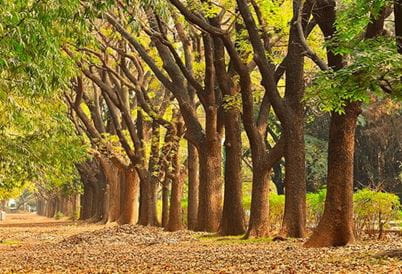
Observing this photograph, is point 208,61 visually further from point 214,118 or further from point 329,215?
point 329,215

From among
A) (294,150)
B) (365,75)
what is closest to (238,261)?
(365,75)

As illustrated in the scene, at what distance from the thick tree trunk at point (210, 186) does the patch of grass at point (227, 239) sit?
1.65 m

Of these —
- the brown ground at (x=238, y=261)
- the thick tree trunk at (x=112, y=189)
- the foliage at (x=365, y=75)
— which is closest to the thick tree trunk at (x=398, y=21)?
the foliage at (x=365, y=75)

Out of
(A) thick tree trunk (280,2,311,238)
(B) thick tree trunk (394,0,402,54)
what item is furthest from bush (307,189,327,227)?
(B) thick tree trunk (394,0,402,54)

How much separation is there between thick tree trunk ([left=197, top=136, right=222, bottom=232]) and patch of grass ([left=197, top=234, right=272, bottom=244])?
1.65 metres

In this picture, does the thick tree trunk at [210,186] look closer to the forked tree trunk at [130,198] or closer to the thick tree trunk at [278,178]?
the forked tree trunk at [130,198]

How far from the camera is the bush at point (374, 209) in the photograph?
19594 mm

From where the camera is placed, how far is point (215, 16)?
20250 mm

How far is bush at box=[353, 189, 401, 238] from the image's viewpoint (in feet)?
64.3

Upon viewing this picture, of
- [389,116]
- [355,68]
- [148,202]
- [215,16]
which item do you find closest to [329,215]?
[355,68]

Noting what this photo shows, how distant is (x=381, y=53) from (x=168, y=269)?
542cm

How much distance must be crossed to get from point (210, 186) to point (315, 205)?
378cm

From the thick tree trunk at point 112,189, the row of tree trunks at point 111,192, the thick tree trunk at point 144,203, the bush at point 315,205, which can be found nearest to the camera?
the bush at point 315,205

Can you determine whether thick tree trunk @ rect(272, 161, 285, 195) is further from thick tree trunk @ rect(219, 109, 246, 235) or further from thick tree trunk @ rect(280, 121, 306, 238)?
thick tree trunk @ rect(280, 121, 306, 238)
